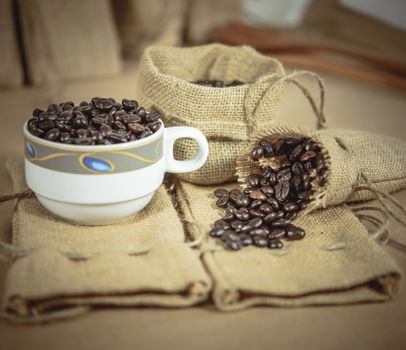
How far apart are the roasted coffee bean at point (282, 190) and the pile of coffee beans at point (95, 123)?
275 millimetres

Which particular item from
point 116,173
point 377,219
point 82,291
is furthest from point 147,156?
point 377,219

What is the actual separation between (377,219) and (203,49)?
24.4 inches

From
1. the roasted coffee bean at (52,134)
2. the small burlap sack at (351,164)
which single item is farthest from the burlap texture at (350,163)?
the roasted coffee bean at (52,134)

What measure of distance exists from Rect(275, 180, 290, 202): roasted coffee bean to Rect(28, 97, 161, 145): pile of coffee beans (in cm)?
28

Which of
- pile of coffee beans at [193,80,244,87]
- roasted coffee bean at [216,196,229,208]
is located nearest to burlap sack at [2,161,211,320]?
roasted coffee bean at [216,196,229,208]

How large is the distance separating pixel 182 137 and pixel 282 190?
9.1 inches

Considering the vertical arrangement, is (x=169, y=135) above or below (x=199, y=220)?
above

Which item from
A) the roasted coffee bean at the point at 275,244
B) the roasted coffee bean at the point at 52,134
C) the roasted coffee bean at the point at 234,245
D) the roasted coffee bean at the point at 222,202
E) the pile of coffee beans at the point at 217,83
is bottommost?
the roasted coffee bean at the point at 222,202

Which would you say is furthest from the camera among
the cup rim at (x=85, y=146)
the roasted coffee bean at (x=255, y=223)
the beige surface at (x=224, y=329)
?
the roasted coffee bean at (x=255, y=223)

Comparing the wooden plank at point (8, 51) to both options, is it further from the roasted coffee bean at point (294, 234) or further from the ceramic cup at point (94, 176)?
the roasted coffee bean at point (294, 234)

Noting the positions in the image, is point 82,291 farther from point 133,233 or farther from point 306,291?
point 306,291

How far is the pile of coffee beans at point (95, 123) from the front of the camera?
1030 mm

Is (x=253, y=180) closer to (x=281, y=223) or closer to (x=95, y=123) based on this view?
(x=281, y=223)

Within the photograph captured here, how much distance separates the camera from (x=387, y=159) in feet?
4.33
